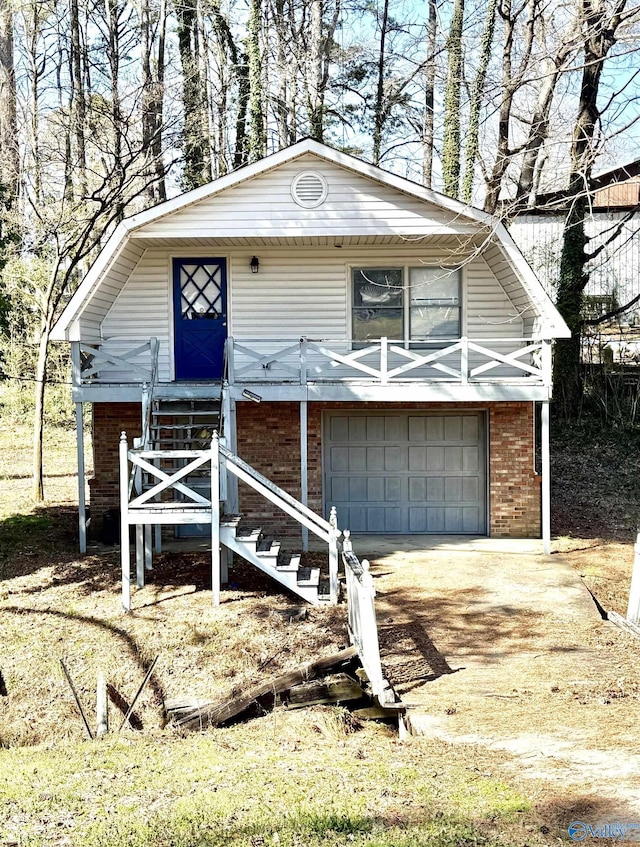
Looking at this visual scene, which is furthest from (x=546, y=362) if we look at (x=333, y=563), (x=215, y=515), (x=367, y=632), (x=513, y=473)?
(x=367, y=632)

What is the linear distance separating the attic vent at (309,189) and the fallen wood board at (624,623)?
26.0ft

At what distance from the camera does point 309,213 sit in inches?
564

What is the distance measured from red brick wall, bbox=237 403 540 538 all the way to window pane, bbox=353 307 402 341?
1284 mm

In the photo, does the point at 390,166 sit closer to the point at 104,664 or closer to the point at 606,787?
the point at 104,664

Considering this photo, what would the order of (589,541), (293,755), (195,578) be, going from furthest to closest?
(589,541) < (195,578) < (293,755)

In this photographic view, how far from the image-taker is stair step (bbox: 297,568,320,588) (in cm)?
1147

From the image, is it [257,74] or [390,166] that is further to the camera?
[390,166]

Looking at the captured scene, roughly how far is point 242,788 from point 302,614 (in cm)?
491

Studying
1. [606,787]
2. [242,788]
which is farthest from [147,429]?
[606,787]

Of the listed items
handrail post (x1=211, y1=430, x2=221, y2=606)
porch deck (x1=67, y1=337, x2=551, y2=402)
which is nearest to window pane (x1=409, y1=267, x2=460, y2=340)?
porch deck (x1=67, y1=337, x2=551, y2=402)

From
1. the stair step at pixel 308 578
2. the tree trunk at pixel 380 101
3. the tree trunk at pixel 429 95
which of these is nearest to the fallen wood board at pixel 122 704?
the stair step at pixel 308 578

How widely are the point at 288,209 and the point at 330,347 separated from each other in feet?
8.73

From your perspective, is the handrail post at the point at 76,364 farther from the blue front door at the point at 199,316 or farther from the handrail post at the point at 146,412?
the blue front door at the point at 199,316

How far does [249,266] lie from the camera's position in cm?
1566
